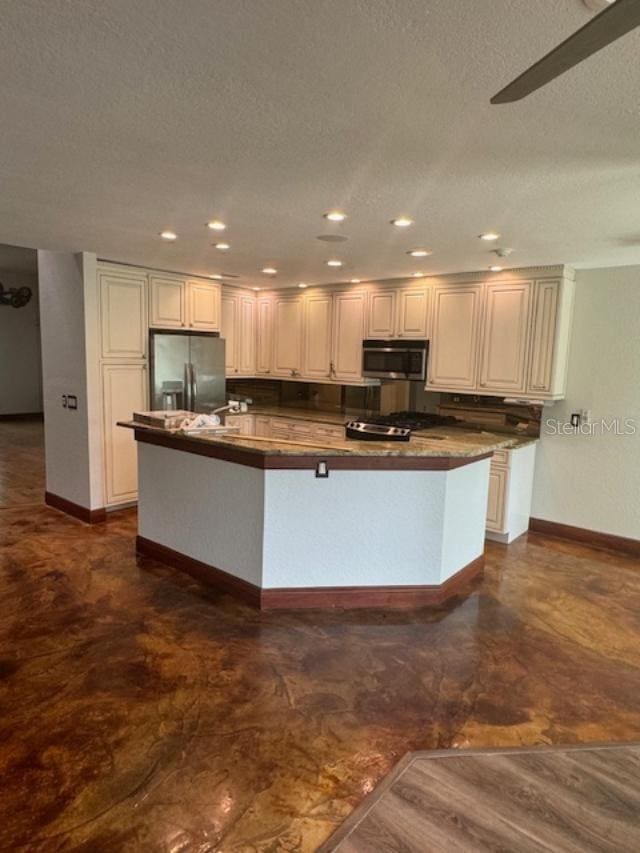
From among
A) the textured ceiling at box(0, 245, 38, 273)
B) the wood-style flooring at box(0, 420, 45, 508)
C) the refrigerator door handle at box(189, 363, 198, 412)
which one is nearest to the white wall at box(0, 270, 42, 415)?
the wood-style flooring at box(0, 420, 45, 508)

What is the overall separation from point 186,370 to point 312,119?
3720 millimetres

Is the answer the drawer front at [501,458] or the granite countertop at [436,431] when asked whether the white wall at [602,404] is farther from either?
the drawer front at [501,458]

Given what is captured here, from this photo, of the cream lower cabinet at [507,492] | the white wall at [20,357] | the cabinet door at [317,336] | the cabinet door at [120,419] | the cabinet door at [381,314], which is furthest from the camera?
the white wall at [20,357]

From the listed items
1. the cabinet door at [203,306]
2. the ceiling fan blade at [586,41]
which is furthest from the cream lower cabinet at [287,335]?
the ceiling fan blade at [586,41]

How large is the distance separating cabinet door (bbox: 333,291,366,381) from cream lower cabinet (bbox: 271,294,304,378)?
0.52 meters

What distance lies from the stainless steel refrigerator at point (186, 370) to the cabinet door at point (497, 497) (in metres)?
2.89

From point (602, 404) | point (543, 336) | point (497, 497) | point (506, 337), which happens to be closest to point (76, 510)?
point (497, 497)

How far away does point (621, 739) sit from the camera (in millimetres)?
2184

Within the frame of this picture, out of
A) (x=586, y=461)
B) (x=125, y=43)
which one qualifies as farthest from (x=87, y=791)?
(x=586, y=461)

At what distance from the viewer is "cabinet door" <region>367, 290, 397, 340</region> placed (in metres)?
5.18

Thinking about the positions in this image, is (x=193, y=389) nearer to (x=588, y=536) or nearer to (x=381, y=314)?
(x=381, y=314)

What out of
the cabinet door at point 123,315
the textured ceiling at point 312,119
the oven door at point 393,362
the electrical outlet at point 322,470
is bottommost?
the electrical outlet at point 322,470

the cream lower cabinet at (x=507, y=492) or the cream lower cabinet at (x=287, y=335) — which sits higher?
the cream lower cabinet at (x=287, y=335)

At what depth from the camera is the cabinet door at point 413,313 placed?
16.3ft
